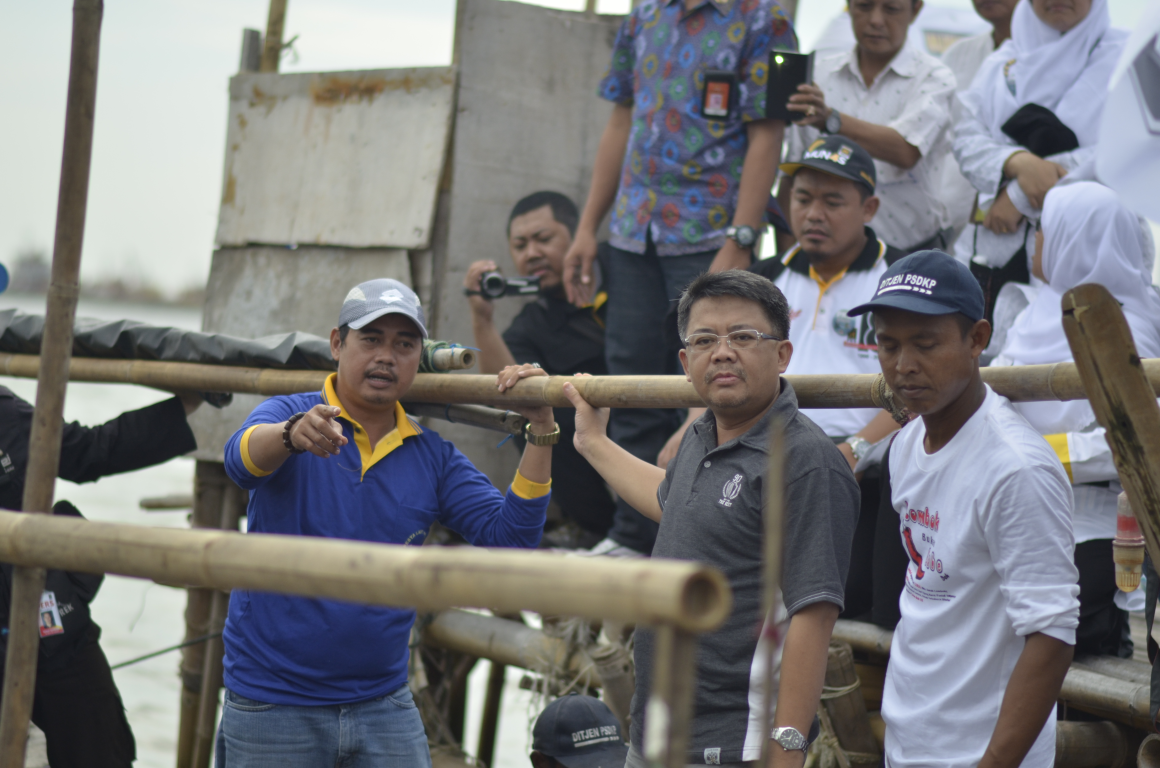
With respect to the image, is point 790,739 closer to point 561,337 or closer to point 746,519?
point 746,519

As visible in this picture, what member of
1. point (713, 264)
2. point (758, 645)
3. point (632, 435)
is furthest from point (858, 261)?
Result: point (758, 645)

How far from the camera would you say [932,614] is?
7.14ft

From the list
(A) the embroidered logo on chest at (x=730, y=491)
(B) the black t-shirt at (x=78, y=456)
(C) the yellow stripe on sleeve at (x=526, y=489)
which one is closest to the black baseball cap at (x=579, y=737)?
(C) the yellow stripe on sleeve at (x=526, y=489)

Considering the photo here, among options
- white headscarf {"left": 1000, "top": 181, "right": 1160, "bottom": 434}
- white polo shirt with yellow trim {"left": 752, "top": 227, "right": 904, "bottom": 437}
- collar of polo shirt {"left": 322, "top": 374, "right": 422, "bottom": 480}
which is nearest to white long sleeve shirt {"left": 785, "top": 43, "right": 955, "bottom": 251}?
white polo shirt with yellow trim {"left": 752, "top": 227, "right": 904, "bottom": 437}

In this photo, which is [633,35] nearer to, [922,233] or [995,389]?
[922,233]

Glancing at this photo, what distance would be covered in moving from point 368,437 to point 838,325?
63.7 inches

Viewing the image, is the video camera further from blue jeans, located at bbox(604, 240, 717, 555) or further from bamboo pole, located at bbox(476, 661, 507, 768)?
bamboo pole, located at bbox(476, 661, 507, 768)

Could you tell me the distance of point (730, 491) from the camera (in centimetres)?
225

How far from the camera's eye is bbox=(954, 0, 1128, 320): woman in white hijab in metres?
3.82

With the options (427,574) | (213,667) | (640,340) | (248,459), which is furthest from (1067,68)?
(213,667)

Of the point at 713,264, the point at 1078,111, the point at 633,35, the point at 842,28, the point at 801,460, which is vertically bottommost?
the point at 801,460

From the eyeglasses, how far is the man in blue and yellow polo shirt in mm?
681

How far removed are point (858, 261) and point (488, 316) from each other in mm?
1556

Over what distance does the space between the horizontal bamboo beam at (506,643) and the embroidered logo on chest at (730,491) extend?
2089mm
